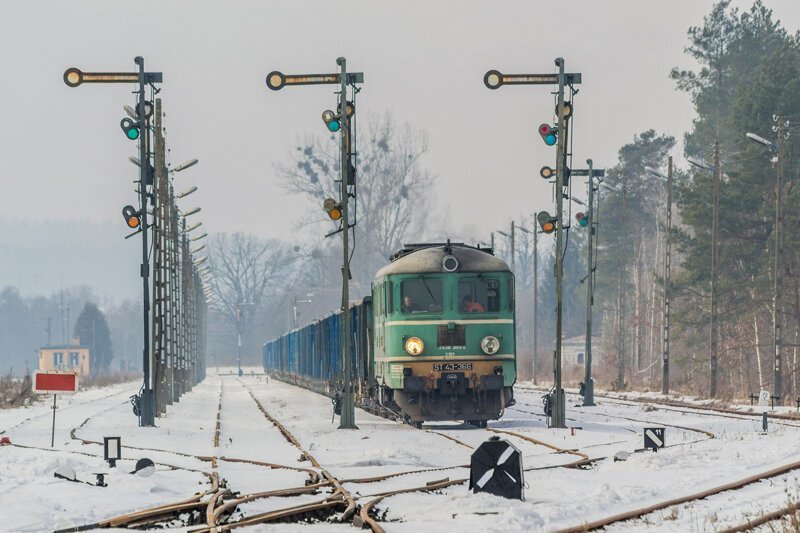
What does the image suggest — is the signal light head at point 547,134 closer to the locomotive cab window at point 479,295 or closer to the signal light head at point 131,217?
the locomotive cab window at point 479,295

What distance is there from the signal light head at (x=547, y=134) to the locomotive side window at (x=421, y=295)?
3.43m

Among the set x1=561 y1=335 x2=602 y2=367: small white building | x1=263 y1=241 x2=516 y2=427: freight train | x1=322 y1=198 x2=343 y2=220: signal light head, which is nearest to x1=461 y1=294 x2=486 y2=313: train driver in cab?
x1=263 y1=241 x2=516 y2=427: freight train

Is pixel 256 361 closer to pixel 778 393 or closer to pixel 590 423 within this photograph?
pixel 778 393

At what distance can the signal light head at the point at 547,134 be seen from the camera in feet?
83.4

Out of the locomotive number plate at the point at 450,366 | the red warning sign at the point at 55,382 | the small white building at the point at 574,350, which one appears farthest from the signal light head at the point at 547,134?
the small white building at the point at 574,350

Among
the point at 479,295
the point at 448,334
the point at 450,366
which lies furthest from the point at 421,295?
the point at 450,366

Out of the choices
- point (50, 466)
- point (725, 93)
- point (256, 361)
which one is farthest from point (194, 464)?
point (256, 361)

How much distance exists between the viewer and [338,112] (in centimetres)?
2533

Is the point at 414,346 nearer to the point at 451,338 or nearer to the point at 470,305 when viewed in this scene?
Answer: the point at 451,338

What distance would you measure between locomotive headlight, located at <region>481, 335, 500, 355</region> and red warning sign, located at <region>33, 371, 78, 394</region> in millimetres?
7661

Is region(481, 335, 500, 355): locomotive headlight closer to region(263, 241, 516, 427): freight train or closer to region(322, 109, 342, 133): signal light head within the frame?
region(263, 241, 516, 427): freight train

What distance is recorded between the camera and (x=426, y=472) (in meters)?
16.0

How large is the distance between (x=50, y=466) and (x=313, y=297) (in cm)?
10606

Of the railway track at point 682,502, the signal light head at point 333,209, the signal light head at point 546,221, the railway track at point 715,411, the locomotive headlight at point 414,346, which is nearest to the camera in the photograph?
the railway track at point 682,502
